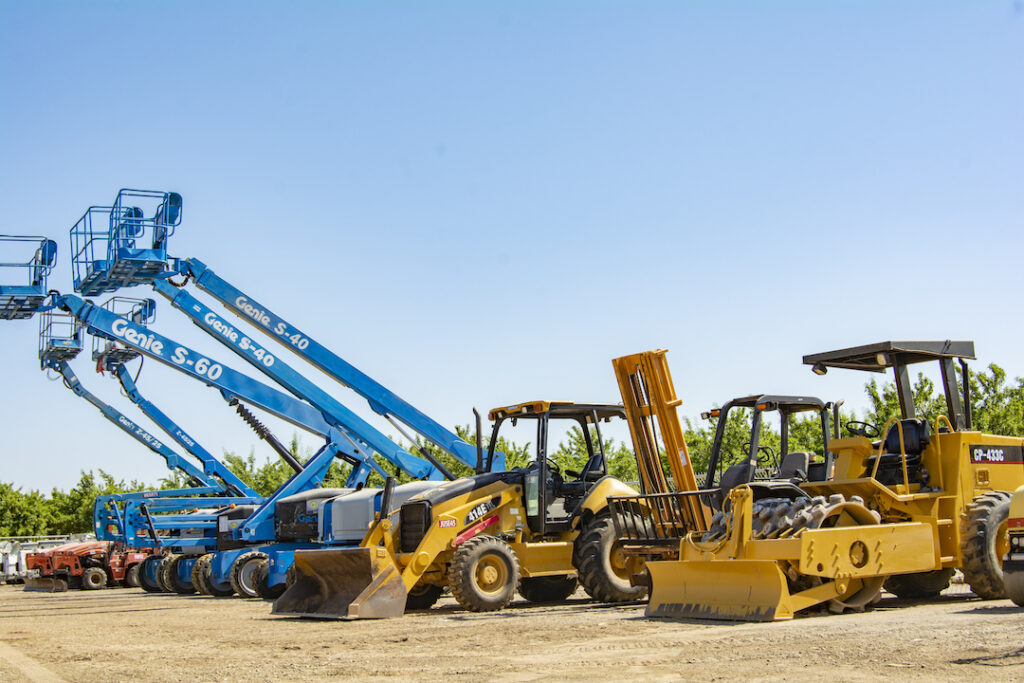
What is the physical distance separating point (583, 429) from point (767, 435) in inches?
122

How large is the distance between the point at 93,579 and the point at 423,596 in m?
15.6

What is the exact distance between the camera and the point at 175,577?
23047 mm

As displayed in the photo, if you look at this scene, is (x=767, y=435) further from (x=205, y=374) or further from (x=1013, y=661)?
(x=205, y=374)

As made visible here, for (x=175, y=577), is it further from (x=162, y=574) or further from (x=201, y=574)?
(x=201, y=574)

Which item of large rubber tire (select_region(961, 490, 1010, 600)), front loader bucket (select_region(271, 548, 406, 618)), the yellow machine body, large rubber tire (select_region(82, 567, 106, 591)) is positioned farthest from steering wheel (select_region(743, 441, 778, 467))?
large rubber tire (select_region(82, 567, 106, 591))

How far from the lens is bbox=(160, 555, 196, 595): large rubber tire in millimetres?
22938

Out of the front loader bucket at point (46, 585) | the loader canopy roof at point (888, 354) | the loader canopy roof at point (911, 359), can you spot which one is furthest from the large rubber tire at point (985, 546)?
the front loader bucket at point (46, 585)

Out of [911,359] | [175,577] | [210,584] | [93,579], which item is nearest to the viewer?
[911,359]

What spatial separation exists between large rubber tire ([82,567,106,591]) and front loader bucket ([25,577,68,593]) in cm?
47

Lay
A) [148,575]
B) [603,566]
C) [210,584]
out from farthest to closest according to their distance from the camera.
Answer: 1. [148,575]
2. [210,584]
3. [603,566]

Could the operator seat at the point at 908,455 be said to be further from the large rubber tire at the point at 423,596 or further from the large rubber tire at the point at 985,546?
the large rubber tire at the point at 423,596

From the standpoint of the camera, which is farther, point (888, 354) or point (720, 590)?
point (888, 354)

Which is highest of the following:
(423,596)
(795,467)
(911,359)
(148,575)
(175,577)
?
(911,359)

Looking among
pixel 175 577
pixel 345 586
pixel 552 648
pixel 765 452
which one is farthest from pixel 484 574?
pixel 175 577
